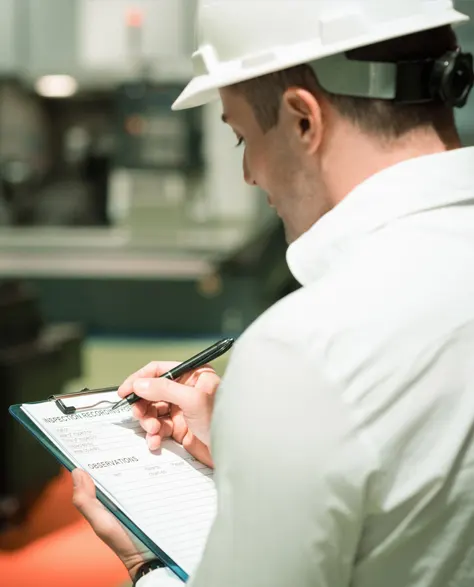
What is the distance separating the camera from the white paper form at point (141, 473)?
0.68 metres

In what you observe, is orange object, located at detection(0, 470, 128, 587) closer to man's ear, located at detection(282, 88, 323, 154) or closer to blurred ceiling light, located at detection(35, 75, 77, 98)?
man's ear, located at detection(282, 88, 323, 154)

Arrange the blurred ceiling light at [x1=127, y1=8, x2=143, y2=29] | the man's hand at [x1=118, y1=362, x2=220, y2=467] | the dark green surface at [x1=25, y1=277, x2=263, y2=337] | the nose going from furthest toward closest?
the dark green surface at [x1=25, y1=277, x2=263, y2=337] → the blurred ceiling light at [x1=127, y1=8, x2=143, y2=29] → the man's hand at [x1=118, y1=362, x2=220, y2=467] → the nose

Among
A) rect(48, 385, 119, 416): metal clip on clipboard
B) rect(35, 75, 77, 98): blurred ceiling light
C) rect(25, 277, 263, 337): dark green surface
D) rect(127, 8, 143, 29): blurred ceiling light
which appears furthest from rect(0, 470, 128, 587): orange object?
rect(127, 8, 143, 29): blurred ceiling light

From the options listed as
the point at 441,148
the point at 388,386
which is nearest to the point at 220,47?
the point at 441,148

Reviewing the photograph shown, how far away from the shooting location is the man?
492 mm

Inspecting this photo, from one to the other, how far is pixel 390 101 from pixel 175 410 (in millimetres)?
446

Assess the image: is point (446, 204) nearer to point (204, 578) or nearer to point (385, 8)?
point (385, 8)

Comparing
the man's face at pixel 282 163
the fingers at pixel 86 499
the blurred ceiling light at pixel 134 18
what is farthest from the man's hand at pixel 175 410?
the blurred ceiling light at pixel 134 18

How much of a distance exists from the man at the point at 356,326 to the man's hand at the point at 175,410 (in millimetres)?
239

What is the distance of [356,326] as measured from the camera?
0.50m

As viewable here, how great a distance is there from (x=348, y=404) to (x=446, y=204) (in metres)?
0.18

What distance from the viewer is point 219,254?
10.3ft

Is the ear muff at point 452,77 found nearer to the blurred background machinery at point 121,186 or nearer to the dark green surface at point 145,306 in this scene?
the blurred background machinery at point 121,186

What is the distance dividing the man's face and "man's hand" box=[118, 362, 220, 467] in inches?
9.2
